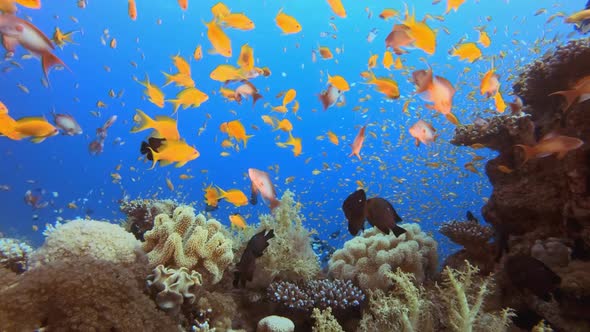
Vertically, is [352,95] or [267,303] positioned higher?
[352,95]

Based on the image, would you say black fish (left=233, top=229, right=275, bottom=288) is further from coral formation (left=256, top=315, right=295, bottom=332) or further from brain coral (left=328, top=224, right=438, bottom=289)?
brain coral (left=328, top=224, right=438, bottom=289)

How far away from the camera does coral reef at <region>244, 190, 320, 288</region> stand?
5.57 metres

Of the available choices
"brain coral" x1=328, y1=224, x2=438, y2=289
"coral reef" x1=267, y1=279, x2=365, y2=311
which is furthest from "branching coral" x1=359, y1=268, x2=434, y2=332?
"brain coral" x1=328, y1=224, x2=438, y2=289

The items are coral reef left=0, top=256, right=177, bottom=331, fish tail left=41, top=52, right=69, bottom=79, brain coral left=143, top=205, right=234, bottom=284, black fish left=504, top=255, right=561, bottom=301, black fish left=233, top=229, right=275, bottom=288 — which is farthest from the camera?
brain coral left=143, top=205, right=234, bottom=284

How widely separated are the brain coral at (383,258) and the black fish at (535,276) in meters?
1.84

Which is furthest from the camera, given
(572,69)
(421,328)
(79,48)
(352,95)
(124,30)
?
(352,95)

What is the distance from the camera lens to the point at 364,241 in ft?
22.5

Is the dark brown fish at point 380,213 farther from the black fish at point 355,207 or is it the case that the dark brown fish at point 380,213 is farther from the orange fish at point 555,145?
the orange fish at point 555,145

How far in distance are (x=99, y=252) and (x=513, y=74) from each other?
8.87m

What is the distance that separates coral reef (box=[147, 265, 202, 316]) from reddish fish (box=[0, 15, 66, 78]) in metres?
2.64

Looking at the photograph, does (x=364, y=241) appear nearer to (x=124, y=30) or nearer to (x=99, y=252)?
(x=99, y=252)

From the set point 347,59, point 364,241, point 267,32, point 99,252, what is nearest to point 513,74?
point 364,241

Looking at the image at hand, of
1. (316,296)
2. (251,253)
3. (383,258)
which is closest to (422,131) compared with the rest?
(383,258)

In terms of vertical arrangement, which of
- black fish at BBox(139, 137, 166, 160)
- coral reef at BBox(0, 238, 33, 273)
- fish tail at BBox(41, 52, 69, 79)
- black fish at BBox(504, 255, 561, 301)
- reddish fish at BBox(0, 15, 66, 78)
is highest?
reddish fish at BBox(0, 15, 66, 78)
